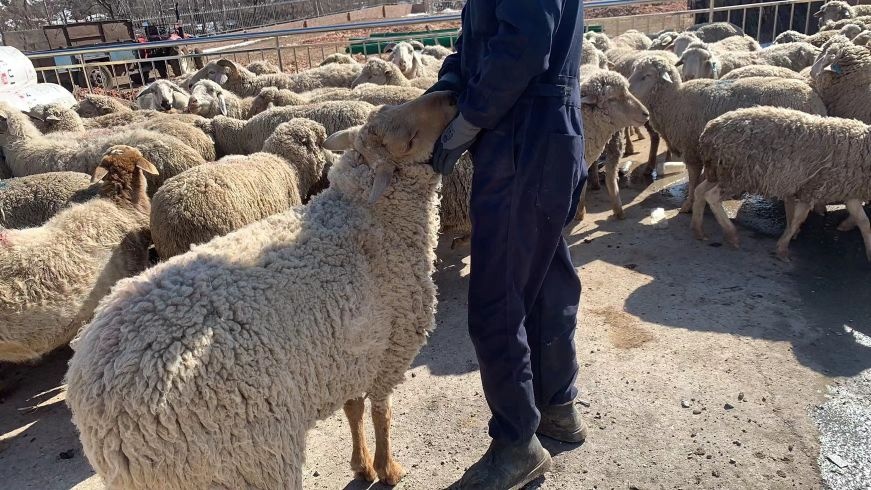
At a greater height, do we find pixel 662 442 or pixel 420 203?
pixel 420 203

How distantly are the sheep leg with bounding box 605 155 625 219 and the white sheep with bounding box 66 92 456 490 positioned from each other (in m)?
3.64

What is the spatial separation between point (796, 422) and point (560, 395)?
1.18 m

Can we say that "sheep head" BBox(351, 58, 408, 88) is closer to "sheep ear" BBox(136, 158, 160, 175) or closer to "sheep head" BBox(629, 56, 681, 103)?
"sheep head" BBox(629, 56, 681, 103)

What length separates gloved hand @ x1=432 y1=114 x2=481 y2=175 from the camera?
2357 mm

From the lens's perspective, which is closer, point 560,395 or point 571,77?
point 571,77

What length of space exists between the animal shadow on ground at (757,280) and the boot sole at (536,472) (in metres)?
1.63

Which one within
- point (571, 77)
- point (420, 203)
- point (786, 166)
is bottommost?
Result: point (786, 166)

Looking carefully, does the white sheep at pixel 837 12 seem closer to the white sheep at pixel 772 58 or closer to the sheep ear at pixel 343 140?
the white sheep at pixel 772 58

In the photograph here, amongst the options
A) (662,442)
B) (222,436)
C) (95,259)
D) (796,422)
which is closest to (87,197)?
(95,259)

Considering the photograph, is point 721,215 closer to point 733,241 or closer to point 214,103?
point 733,241

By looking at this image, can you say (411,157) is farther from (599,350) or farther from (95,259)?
(95,259)

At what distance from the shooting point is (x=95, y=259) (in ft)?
12.0

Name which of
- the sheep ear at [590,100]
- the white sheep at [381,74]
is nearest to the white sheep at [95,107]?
the white sheep at [381,74]

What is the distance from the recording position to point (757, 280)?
14.8ft
